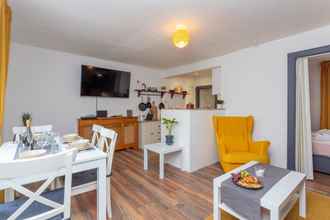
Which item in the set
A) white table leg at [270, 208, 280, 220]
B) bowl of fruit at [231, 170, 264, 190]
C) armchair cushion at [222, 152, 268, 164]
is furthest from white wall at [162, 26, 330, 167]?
white table leg at [270, 208, 280, 220]

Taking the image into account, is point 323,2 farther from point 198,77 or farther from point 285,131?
point 198,77

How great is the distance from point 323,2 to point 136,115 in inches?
168

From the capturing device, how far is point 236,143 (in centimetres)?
299

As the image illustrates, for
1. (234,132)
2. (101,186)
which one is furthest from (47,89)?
(234,132)

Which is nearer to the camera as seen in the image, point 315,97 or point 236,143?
point 236,143

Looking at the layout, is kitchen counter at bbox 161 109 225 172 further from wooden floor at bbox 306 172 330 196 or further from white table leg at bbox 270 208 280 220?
white table leg at bbox 270 208 280 220

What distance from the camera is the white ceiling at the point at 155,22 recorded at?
1.99m

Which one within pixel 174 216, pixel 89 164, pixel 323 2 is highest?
pixel 323 2

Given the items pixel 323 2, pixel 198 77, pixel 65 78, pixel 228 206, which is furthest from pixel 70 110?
pixel 323 2

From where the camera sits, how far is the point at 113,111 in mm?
4551

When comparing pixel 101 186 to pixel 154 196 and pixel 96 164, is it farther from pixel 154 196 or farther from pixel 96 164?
pixel 154 196

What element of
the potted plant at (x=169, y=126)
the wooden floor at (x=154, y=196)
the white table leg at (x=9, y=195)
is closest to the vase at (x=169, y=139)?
the potted plant at (x=169, y=126)

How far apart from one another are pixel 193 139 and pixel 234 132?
755 mm

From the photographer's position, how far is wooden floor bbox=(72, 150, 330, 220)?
182 centimetres
